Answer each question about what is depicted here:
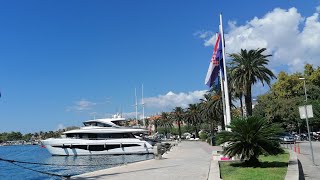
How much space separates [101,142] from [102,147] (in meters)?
0.90

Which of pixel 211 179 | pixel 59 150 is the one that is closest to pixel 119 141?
pixel 59 150

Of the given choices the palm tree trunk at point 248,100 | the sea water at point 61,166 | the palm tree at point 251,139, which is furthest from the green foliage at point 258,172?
the palm tree trunk at point 248,100

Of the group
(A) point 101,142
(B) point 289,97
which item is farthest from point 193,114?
(A) point 101,142

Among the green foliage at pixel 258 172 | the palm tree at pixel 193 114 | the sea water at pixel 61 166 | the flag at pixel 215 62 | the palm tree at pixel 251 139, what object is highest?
the palm tree at pixel 193 114

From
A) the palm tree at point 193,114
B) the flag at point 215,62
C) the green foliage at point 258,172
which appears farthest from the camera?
the palm tree at point 193,114

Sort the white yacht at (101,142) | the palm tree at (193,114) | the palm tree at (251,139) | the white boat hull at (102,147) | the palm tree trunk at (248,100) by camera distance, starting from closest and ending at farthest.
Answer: the palm tree at (251,139) → the palm tree trunk at (248,100) → the white boat hull at (102,147) → the white yacht at (101,142) → the palm tree at (193,114)

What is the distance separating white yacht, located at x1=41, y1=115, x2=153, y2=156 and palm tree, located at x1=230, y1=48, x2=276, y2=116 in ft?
57.8

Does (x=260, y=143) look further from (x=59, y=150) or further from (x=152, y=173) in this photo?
(x=59, y=150)

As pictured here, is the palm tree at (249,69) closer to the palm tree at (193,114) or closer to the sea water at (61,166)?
the sea water at (61,166)

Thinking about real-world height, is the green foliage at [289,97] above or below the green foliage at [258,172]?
above

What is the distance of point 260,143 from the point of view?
15609 mm

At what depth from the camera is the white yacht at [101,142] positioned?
56.4 m

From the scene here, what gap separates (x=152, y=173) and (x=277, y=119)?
6503 cm

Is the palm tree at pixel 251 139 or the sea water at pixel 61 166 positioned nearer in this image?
the palm tree at pixel 251 139
